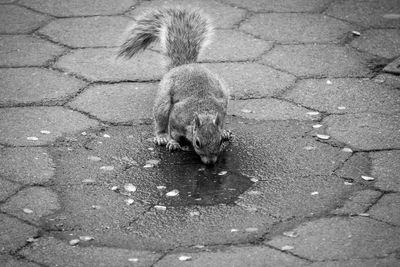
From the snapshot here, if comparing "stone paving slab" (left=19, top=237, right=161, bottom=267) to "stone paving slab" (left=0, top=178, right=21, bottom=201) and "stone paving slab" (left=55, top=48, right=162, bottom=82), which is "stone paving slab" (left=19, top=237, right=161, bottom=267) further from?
"stone paving slab" (left=55, top=48, right=162, bottom=82)

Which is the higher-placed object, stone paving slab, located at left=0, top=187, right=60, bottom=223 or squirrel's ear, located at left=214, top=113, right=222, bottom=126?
squirrel's ear, located at left=214, top=113, right=222, bottom=126

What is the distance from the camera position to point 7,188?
3662mm

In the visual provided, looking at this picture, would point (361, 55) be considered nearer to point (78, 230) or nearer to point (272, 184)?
point (272, 184)

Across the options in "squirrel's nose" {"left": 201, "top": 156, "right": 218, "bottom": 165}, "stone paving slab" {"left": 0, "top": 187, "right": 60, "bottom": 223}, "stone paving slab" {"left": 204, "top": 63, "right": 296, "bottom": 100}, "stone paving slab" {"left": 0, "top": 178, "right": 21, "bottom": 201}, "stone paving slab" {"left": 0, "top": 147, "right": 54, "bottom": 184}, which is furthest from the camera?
"stone paving slab" {"left": 204, "top": 63, "right": 296, "bottom": 100}

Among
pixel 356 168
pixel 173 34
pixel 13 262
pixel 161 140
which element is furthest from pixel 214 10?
pixel 13 262

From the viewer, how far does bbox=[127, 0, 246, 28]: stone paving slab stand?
5.64 m

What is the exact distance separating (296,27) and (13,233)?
2.97m

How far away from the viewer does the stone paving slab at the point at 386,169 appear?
3688mm

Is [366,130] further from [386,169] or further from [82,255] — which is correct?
[82,255]

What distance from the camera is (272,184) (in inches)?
147

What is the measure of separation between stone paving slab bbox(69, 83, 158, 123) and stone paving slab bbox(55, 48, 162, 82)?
0.12 meters

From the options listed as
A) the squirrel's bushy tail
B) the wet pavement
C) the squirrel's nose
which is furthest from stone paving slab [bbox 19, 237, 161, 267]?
the squirrel's bushy tail

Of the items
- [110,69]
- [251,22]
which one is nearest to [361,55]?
[251,22]

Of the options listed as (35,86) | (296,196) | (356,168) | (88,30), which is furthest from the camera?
(88,30)
